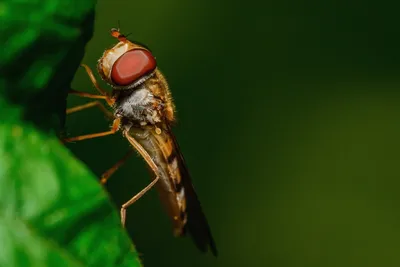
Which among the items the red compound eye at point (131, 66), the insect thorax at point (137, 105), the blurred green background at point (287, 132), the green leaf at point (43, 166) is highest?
the green leaf at point (43, 166)

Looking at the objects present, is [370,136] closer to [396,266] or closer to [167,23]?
[396,266]

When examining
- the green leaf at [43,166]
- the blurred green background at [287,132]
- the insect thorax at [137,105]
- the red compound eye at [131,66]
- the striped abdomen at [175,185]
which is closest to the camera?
the green leaf at [43,166]

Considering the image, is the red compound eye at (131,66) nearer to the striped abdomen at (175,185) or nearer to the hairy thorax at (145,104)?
the hairy thorax at (145,104)

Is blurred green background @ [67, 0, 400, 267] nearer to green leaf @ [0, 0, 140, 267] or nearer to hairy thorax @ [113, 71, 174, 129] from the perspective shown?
hairy thorax @ [113, 71, 174, 129]

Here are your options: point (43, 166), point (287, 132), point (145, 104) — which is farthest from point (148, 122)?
point (43, 166)

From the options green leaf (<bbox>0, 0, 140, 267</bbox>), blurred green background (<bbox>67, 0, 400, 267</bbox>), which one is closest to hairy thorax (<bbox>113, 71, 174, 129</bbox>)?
blurred green background (<bbox>67, 0, 400, 267</bbox>)

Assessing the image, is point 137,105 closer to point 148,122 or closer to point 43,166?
A: point 148,122

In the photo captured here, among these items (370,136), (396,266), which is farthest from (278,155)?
(396,266)

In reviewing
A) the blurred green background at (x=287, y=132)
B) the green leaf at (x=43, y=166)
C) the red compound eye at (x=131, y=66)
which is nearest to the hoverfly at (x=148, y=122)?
the red compound eye at (x=131, y=66)
